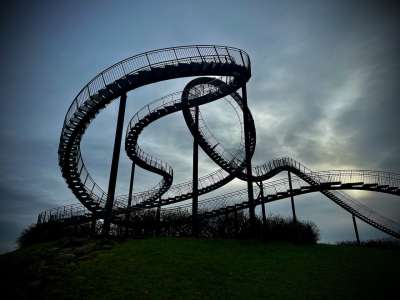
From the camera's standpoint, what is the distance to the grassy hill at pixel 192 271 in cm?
683

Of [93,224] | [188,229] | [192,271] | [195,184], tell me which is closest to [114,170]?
[93,224]

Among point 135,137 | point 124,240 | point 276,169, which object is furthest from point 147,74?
point 276,169

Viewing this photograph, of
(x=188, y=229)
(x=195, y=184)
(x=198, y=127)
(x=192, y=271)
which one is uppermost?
(x=198, y=127)

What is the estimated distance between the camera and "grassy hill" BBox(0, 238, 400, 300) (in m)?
6.83

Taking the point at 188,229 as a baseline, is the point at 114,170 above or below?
above

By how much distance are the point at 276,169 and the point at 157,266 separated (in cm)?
1915

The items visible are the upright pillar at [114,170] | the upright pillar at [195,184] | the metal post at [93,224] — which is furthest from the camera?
the upright pillar at [195,184]

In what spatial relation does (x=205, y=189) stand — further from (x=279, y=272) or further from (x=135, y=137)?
(x=279, y=272)

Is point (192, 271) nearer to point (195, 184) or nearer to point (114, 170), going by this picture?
point (114, 170)

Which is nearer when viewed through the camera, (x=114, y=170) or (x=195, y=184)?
(x=114, y=170)

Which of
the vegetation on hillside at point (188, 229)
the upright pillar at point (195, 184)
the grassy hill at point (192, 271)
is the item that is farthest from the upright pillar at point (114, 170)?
the upright pillar at point (195, 184)

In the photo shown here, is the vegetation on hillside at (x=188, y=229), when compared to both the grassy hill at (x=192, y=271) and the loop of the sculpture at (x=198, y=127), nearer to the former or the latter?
the grassy hill at (x=192, y=271)

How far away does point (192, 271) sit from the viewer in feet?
26.1

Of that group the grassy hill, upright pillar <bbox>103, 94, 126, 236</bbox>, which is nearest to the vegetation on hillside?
upright pillar <bbox>103, 94, 126, 236</bbox>
